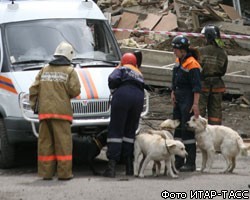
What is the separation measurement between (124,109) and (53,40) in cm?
200

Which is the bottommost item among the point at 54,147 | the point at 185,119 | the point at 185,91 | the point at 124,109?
the point at 54,147

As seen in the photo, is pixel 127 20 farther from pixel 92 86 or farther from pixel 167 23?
pixel 92 86

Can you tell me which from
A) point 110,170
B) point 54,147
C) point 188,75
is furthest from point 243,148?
point 54,147

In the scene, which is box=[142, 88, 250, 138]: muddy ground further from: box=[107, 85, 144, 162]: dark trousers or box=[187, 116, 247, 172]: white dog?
box=[107, 85, 144, 162]: dark trousers

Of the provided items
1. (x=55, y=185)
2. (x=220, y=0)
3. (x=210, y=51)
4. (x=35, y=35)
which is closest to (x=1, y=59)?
(x=35, y=35)

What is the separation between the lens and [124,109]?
1143 cm

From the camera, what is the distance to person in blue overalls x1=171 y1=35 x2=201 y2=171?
11.7m

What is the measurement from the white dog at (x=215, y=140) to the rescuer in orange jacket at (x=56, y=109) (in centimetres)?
182

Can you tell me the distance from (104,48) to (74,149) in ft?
6.40

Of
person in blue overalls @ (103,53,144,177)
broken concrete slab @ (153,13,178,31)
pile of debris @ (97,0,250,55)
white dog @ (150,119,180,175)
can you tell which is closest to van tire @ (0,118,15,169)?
person in blue overalls @ (103,53,144,177)

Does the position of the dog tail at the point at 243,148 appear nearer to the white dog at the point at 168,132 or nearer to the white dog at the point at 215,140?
the white dog at the point at 215,140

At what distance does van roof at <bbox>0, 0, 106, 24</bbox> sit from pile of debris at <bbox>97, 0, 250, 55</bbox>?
27.8 ft

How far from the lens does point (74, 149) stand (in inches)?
474

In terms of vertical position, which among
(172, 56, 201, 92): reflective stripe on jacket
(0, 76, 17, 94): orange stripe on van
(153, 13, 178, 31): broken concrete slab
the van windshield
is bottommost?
(153, 13, 178, 31): broken concrete slab
